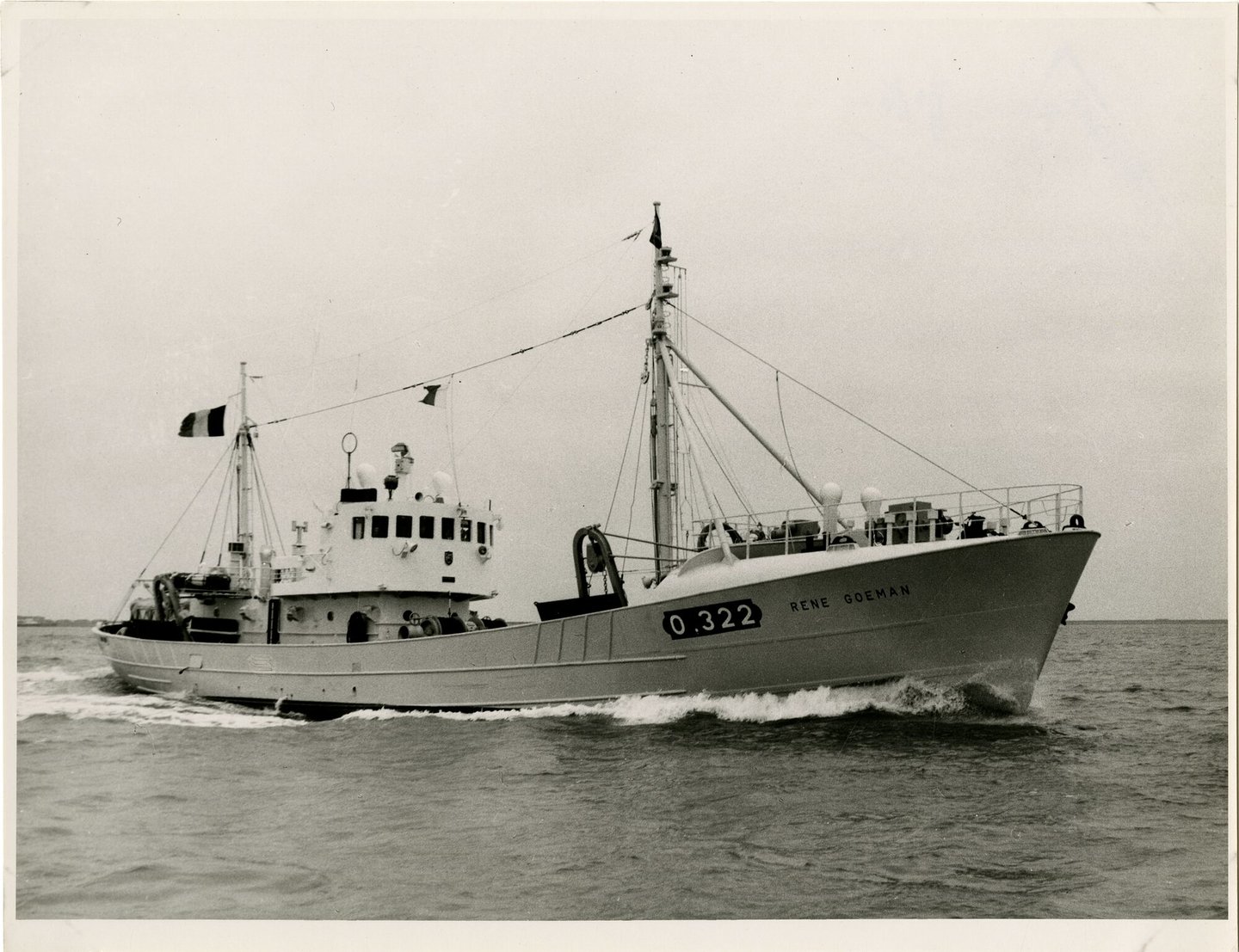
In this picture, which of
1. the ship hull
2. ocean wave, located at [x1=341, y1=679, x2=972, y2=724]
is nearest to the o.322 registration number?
the ship hull

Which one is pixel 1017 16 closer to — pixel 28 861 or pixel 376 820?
pixel 376 820

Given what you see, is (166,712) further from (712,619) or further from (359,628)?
(712,619)

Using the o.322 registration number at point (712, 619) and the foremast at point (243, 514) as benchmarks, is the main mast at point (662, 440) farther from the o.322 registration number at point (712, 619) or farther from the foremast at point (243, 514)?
the foremast at point (243, 514)

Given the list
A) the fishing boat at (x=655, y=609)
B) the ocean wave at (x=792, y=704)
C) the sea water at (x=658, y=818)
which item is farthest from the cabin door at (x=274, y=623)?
the ocean wave at (x=792, y=704)

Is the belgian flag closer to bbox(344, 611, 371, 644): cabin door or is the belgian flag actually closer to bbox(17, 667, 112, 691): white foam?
bbox(344, 611, 371, 644): cabin door

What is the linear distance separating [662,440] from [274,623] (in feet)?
29.1

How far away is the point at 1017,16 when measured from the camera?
9.23m

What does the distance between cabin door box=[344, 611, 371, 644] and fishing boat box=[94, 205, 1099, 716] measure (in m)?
0.04

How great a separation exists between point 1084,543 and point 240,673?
14.3 metres

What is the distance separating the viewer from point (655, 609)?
14008 mm

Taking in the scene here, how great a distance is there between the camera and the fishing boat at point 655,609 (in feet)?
42.0

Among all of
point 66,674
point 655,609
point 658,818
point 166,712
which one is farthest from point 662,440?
point 66,674

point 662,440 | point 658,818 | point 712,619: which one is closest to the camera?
point 658,818
